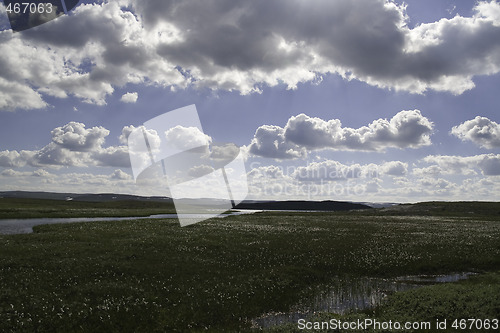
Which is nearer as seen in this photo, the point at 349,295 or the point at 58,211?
the point at 349,295

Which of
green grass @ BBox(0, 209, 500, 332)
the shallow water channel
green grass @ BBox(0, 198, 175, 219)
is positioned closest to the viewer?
green grass @ BBox(0, 209, 500, 332)

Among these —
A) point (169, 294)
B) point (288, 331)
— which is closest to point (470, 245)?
point (288, 331)

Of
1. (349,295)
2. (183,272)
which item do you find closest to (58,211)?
(183,272)

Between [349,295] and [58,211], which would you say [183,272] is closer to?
[349,295]

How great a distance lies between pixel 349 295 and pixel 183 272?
1060cm

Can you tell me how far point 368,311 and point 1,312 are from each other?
673 inches

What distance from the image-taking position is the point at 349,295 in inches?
704

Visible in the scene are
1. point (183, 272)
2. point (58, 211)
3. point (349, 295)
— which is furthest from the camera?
point (58, 211)

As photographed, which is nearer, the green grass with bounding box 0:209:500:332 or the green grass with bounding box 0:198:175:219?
the green grass with bounding box 0:209:500:332

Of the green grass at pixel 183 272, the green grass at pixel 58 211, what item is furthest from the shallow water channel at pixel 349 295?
the green grass at pixel 58 211

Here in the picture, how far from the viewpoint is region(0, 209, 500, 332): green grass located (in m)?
14.0

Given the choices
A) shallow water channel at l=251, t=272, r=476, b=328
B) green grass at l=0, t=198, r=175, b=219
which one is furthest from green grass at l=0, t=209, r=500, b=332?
green grass at l=0, t=198, r=175, b=219

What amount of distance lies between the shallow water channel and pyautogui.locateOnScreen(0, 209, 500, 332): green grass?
82 centimetres

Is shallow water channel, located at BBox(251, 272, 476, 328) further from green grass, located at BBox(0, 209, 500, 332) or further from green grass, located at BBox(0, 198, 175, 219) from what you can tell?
green grass, located at BBox(0, 198, 175, 219)
